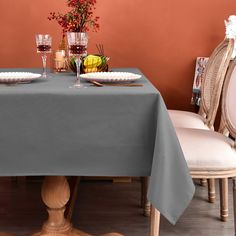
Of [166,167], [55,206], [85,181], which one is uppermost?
[166,167]

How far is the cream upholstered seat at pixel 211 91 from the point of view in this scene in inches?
103

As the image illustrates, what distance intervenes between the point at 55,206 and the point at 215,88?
1148 mm

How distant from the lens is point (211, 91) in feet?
9.29

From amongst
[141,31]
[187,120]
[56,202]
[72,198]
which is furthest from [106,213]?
[141,31]

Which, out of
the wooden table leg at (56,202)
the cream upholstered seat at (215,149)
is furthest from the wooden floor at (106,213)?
the cream upholstered seat at (215,149)

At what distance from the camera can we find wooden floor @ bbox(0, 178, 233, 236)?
237cm

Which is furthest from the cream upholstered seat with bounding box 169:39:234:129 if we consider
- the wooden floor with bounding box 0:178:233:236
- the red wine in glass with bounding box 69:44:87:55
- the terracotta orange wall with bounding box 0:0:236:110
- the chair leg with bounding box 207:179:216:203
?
the red wine in glass with bounding box 69:44:87:55

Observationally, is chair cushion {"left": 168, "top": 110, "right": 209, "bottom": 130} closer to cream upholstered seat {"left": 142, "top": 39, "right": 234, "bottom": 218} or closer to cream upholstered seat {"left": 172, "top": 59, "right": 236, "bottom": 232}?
cream upholstered seat {"left": 142, "top": 39, "right": 234, "bottom": 218}

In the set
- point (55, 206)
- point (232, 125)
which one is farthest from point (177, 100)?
point (55, 206)

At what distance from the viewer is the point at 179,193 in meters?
1.69

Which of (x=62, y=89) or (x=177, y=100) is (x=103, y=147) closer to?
(x=62, y=89)

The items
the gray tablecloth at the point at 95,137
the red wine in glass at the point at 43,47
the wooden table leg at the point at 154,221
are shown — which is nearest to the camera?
the gray tablecloth at the point at 95,137

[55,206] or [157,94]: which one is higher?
[157,94]

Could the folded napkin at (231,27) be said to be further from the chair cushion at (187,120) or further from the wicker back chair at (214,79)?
the chair cushion at (187,120)
